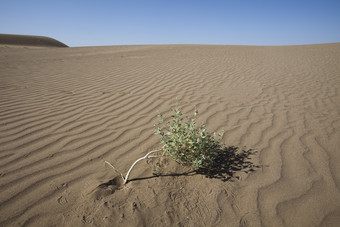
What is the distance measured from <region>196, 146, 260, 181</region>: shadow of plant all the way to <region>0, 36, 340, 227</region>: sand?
26mm

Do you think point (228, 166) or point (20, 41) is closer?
point (228, 166)

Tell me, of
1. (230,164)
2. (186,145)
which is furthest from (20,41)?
(230,164)

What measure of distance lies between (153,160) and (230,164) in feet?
2.79

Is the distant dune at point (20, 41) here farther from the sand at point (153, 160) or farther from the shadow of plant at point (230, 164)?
the shadow of plant at point (230, 164)

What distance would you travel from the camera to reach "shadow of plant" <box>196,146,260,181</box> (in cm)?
187

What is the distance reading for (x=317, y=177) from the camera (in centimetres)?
181

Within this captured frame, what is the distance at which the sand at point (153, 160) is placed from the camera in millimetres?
1483

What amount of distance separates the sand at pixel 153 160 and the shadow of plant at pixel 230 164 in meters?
0.03

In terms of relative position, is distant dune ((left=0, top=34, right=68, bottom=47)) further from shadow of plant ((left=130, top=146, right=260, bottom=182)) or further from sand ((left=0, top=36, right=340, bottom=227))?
shadow of plant ((left=130, top=146, right=260, bottom=182))

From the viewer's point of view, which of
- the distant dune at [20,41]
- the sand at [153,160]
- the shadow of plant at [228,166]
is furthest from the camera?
the distant dune at [20,41]

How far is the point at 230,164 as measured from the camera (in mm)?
2000

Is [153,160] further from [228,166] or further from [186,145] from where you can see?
[228,166]

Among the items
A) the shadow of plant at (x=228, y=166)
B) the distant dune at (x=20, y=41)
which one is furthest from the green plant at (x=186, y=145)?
the distant dune at (x=20, y=41)

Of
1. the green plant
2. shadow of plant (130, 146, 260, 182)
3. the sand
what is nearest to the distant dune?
the sand
